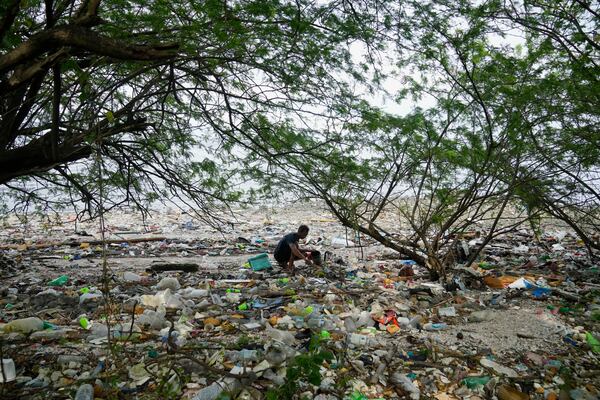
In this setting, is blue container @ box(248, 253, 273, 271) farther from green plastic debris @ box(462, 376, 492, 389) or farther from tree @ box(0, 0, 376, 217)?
green plastic debris @ box(462, 376, 492, 389)

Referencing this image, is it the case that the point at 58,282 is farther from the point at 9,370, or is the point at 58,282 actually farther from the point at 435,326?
the point at 435,326

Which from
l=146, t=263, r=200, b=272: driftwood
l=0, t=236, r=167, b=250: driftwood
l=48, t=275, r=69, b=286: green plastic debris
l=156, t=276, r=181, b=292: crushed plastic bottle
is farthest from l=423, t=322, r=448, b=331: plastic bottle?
l=0, t=236, r=167, b=250: driftwood

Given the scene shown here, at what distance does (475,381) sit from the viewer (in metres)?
2.52

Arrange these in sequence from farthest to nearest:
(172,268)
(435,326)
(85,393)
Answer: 1. (172,268)
2. (435,326)
3. (85,393)

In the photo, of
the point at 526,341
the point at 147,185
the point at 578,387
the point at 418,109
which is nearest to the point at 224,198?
the point at 147,185

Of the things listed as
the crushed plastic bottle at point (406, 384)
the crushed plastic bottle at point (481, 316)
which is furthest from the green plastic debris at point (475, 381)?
the crushed plastic bottle at point (481, 316)

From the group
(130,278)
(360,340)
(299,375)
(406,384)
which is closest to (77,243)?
(130,278)

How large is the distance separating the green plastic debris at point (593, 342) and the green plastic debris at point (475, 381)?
0.92 metres

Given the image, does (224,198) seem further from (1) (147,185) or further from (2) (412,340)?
(2) (412,340)

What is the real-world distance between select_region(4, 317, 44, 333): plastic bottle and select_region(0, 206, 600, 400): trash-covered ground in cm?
1

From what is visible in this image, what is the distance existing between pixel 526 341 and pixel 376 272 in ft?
8.84

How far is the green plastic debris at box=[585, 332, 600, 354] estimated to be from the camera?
288 centimetres

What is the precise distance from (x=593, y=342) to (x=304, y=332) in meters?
2.06

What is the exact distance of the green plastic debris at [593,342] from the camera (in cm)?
288
